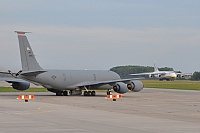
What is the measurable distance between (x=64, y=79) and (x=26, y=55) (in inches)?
216

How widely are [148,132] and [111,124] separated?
134 inches

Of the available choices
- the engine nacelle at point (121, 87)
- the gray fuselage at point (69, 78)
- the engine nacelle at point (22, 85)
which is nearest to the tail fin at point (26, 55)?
the gray fuselage at point (69, 78)

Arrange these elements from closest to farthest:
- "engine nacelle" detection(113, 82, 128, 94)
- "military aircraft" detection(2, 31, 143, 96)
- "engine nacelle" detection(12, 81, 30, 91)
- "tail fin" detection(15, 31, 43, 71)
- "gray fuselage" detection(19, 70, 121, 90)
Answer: "tail fin" detection(15, 31, 43, 71) → "military aircraft" detection(2, 31, 143, 96) → "gray fuselage" detection(19, 70, 121, 90) → "engine nacelle" detection(113, 82, 128, 94) → "engine nacelle" detection(12, 81, 30, 91)

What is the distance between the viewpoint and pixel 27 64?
53188 mm

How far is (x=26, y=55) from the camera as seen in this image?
5334cm

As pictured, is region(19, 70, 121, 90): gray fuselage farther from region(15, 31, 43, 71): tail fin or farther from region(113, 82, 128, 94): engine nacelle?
region(113, 82, 128, 94): engine nacelle

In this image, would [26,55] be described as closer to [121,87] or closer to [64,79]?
[64,79]

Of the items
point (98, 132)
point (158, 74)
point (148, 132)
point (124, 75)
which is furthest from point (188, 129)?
point (158, 74)

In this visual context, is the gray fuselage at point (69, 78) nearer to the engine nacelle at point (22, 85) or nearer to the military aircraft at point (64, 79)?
the military aircraft at point (64, 79)

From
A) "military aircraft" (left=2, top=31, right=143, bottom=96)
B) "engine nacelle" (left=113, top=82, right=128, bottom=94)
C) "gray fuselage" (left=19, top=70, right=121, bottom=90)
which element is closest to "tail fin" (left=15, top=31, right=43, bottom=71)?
"military aircraft" (left=2, top=31, right=143, bottom=96)

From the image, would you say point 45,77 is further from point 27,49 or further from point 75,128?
point 75,128

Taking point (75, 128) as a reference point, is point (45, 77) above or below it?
above

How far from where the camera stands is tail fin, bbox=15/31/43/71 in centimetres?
5312

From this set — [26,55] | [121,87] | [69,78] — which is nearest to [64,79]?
[69,78]
